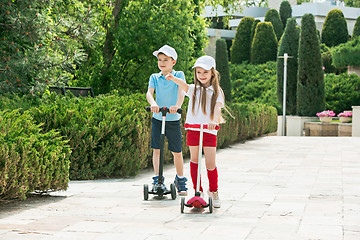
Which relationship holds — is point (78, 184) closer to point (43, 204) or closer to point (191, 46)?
point (43, 204)

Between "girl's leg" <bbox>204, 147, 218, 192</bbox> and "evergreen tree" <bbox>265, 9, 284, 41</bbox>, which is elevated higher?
"evergreen tree" <bbox>265, 9, 284, 41</bbox>

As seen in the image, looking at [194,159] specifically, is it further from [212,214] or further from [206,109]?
[212,214]

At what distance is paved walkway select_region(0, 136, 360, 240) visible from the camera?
4.21 m

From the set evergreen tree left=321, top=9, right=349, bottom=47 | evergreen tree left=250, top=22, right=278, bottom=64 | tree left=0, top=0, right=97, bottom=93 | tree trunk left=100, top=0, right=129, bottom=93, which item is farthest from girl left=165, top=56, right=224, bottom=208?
evergreen tree left=321, top=9, right=349, bottom=47

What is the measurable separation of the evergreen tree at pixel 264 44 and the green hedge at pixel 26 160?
32.8 m

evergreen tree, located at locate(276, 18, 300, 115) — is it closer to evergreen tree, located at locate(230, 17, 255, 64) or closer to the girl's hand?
evergreen tree, located at locate(230, 17, 255, 64)

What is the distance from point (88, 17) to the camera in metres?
9.73

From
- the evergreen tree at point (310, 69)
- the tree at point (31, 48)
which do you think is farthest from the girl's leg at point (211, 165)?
the evergreen tree at point (310, 69)

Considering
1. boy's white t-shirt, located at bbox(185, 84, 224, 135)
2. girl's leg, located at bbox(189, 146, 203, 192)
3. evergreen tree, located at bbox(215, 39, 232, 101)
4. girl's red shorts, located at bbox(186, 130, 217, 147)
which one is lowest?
girl's leg, located at bbox(189, 146, 203, 192)

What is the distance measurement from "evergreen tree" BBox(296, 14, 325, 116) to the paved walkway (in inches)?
820

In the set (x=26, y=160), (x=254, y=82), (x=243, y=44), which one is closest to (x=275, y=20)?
(x=243, y=44)

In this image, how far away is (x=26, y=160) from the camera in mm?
5164

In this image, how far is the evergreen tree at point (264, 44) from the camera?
37.3m

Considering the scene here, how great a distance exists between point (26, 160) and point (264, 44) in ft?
111
